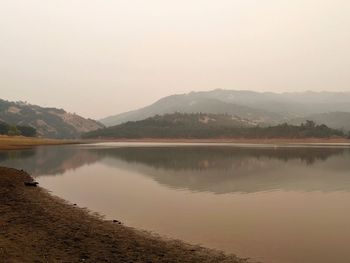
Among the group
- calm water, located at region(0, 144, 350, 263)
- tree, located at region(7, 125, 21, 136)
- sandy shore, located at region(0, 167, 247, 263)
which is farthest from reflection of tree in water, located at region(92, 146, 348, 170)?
tree, located at region(7, 125, 21, 136)

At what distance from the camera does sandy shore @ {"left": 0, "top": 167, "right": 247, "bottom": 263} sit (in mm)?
16547

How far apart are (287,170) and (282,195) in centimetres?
2350

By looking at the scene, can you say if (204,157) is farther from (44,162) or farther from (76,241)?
(76,241)

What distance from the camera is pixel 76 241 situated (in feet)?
63.0

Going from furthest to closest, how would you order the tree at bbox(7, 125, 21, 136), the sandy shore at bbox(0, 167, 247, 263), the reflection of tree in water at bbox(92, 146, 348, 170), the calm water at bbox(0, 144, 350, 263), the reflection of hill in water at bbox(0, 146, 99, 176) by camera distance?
1. the tree at bbox(7, 125, 21, 136)
2. the reflection of tree in water at bbox(92, 146, 348, 170)
3. the reflection of hill in water at bbox(0, 146, 99, 176)
4. the calm water at bbox(0, 144, 350, 263)
5. the sandy shore at bbox(0, 167, 247, 263)

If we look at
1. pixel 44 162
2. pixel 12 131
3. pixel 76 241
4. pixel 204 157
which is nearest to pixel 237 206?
pixel 76 241

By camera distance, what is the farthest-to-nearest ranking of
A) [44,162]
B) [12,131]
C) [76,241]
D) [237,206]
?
[12,131] → [44,162] → [237,206] → [76,241]

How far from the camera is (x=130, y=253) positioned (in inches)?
693

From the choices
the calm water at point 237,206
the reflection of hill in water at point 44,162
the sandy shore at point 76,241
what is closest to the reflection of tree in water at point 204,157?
the reflection of hill in water at point 44,162

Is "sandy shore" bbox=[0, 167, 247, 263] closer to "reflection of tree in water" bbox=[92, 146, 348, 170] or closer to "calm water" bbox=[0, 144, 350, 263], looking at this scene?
"calm water" bbox=[0, 144, 350, 263]

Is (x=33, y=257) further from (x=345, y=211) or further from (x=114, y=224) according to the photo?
(x=345, y=211)

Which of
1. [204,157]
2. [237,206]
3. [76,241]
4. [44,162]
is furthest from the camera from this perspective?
[204,157]

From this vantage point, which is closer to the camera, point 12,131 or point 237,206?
point 237,206

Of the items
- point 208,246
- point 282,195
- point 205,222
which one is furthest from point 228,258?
point 282,195
